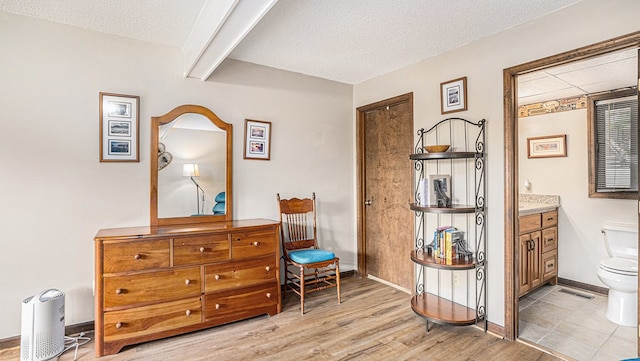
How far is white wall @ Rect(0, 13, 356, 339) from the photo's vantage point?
2.36 m

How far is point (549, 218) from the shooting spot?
11.8 ft

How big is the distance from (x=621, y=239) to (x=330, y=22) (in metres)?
3.48

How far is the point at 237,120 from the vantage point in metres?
3.27

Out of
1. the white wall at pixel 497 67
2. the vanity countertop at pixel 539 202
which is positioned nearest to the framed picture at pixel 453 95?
the white wall at pixel 497 67

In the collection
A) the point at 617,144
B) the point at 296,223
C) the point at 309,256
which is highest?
the point at 617,144

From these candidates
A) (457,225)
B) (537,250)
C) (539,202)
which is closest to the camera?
(457,225)

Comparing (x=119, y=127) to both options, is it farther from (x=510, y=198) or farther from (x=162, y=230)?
(x=510, y=198)

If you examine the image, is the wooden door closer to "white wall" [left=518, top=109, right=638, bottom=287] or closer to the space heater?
"white wall" [left=518, top=109, right=638, bottom=287]

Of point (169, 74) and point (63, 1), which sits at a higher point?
point (63, 1)

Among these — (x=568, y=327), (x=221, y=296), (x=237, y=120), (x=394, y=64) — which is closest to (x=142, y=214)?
(x=221, y=296)

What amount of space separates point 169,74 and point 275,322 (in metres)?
2.45

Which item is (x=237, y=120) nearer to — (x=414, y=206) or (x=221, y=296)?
(x=221, y=296)

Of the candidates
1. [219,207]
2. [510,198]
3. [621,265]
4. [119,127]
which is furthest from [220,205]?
[621,265]

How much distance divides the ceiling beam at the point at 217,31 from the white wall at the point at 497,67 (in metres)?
1.90
